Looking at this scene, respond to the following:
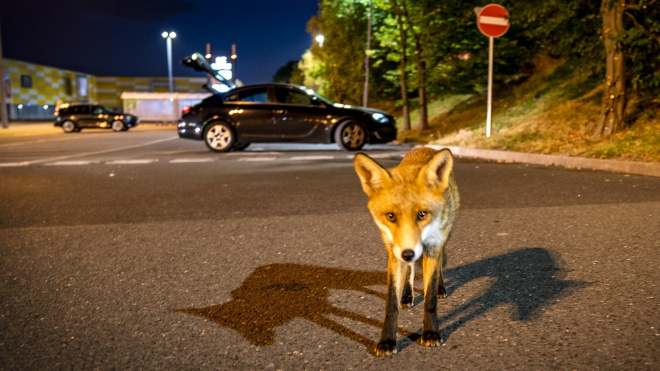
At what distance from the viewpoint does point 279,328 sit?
3.52 meters

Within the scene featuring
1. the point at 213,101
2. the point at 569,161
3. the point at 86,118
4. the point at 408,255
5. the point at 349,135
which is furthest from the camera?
the point at 86,118

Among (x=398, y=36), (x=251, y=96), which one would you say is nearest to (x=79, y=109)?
(x=398, y=36)

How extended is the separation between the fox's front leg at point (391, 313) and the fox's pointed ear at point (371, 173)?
1.13ft

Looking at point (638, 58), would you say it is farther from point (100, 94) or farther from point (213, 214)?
point (100, 94)

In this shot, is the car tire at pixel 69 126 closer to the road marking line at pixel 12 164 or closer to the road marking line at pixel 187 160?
the road marking line at pixel 12 164

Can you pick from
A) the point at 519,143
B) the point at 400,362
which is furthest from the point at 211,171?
the point at 400,362

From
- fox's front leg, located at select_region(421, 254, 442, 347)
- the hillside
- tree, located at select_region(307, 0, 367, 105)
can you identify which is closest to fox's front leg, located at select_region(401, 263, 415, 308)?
fox's front leg, located at select_region(421, 254, 442, 347)

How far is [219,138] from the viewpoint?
16.9 m

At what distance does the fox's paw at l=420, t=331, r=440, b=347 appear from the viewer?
3201 millimetres

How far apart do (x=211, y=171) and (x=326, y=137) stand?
536 cm

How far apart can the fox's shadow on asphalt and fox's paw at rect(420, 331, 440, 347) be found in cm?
10

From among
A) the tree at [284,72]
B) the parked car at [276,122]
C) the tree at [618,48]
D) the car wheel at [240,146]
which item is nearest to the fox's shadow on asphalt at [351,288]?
the tree at [618,48]

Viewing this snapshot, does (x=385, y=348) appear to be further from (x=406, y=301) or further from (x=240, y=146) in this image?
(x=240, y=146)

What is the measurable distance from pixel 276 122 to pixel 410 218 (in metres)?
14.1
